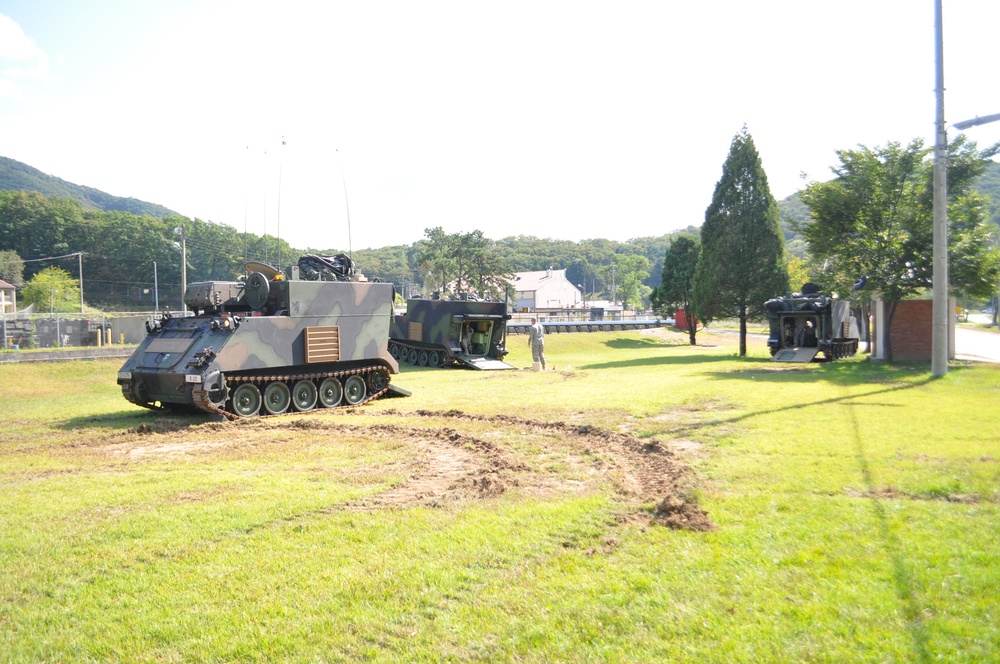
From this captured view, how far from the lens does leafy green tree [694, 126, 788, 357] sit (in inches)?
1235

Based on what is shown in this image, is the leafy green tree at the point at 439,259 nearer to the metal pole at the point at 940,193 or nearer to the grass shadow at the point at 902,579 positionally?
the metal pole at the point at 940,193

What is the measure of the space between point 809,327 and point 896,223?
7.34 meters

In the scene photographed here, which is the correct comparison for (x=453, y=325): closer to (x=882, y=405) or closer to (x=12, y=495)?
(x=882, y=405)

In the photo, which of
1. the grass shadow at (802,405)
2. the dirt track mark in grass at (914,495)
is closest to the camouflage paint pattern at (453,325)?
the grass shadow at (802,405)

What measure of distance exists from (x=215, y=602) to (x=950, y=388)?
1599 centimetres

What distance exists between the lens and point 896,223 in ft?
71.6

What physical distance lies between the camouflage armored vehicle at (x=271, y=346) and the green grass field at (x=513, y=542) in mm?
1932

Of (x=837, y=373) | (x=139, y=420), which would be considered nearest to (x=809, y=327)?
(x=837, y=373)

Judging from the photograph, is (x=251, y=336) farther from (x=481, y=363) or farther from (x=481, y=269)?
(x=481, y=269)

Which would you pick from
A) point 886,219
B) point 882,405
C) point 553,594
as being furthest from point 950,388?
point 553,594

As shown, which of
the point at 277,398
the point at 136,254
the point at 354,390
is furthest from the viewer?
the point at 136,254

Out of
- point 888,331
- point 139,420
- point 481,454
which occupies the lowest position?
point 139,420

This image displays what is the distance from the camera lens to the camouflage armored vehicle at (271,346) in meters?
14.2

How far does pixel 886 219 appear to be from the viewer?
2223 centimetres
